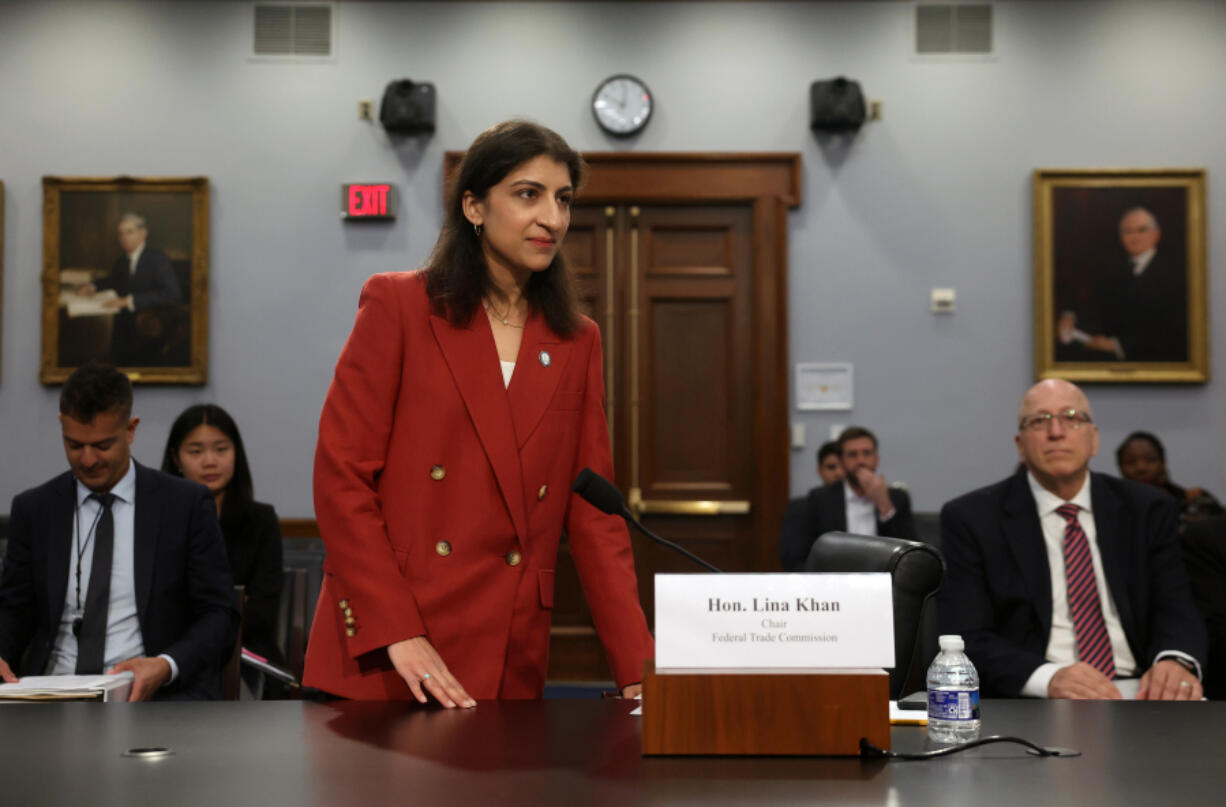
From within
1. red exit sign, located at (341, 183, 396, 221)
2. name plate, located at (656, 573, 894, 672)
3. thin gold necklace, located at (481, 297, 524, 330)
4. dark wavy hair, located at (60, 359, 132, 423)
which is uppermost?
red exit sign, located at (341, 183, 396, 221)

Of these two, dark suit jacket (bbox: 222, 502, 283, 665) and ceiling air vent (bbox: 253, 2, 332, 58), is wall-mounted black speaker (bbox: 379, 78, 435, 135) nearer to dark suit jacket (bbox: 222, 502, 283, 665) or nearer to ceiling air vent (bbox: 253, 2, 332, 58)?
ceiling air vent (bbox: 253, 2, 332, 58)

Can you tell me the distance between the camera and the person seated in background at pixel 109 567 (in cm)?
277

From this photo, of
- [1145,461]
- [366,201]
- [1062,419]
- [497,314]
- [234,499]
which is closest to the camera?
[497,314]

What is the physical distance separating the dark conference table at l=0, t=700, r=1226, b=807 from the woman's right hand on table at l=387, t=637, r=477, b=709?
7 cm

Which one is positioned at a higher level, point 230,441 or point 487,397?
point 487,397

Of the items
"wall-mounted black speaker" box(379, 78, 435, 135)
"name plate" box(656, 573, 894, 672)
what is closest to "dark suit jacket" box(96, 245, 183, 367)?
"wall-mounted black speaker" box(379, 78, 435, 135)

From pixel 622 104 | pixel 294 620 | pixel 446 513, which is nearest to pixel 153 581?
pixel 294 620

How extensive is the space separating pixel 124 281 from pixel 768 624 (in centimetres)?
578

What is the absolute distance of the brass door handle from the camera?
6.39 m

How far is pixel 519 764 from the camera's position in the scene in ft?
4.01

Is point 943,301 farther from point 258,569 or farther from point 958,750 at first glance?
point 958,750

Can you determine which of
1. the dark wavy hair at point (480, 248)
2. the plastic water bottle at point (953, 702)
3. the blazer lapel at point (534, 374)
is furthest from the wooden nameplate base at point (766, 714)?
the dark wavy hair at point (480, 248)

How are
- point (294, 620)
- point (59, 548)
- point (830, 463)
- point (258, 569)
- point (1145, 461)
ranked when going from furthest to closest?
point (1145, 461) < point (830, 463) < point (258, 569) < point (294, 620) < point (59, 548)

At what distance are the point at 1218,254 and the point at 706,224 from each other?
2.72 metres
